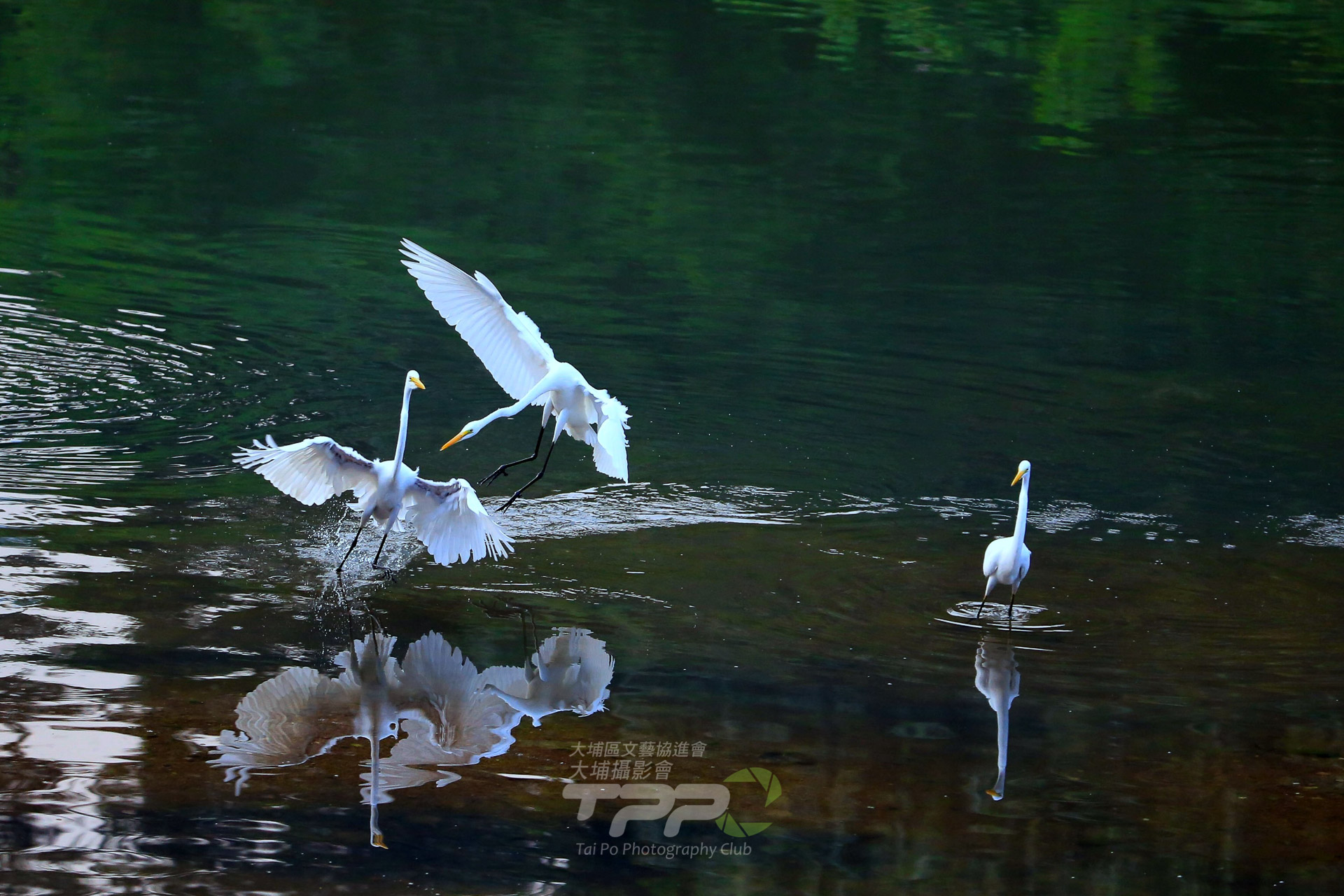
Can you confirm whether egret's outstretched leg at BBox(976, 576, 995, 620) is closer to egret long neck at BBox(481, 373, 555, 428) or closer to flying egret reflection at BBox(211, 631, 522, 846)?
flying egret reflection at BBox(211, 631, 522, 846)

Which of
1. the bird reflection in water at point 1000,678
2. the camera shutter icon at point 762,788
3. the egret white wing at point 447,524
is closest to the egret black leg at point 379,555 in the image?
the egret white wing at point 447,524

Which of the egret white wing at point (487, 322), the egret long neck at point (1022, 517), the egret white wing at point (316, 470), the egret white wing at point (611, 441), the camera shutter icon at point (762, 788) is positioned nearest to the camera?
the camera shutter icon at point (762, 788)

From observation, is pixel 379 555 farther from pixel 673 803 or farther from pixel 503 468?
pixel 673 803

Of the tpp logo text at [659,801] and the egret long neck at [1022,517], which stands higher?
the egret long neck at [1022,517]

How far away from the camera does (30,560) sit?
26.2ft

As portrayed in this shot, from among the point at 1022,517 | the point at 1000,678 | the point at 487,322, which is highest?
the point at 487,322

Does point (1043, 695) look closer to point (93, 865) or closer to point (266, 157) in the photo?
point (93, 865)

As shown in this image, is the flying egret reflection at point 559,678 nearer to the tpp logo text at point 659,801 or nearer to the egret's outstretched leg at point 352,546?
the tpp logo text at point 659,801

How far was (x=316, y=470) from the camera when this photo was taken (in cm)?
812

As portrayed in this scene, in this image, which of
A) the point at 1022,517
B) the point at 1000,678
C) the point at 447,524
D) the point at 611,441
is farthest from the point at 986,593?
the point at 447,524

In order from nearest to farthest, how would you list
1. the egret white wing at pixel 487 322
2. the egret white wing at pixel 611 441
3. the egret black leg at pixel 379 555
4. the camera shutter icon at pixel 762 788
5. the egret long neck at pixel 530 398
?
the camera shutter icon at pixel 762 788 < the egret black leg at pixel 379 555 < the egret white wing at pixel 611 441 < the egret long neck at pixel 530 398 < the egret white wing at pixel 487 322

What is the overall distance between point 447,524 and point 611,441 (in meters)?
1.17

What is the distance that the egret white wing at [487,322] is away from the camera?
9.39 m

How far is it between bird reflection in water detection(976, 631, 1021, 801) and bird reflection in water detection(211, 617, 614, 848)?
6.00 ft
